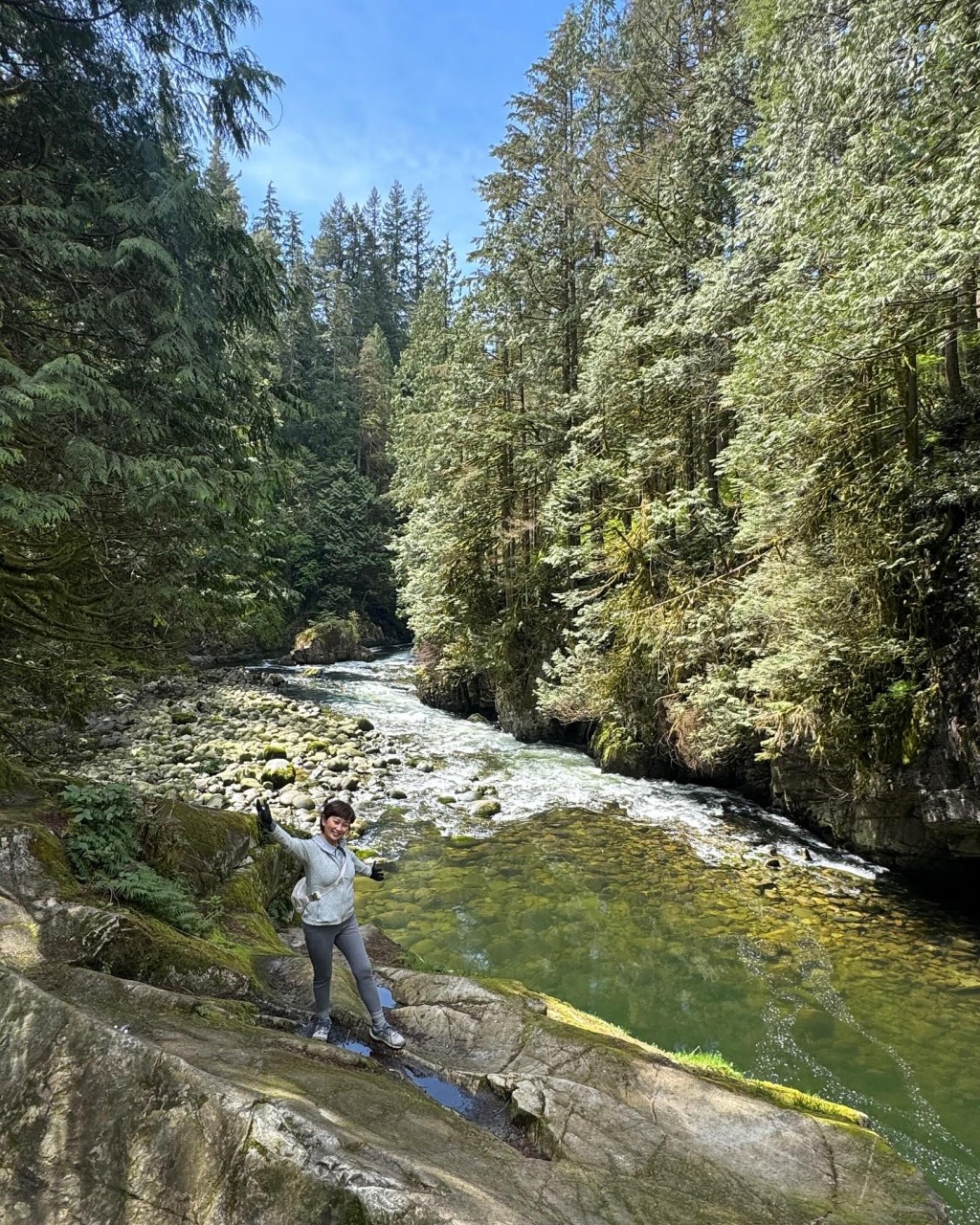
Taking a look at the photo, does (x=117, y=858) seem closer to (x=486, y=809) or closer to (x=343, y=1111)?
(x=343, y=1111)

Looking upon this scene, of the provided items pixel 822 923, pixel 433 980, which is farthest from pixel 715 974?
pixel 433 980

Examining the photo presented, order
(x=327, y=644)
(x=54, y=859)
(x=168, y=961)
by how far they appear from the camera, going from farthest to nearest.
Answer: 1. (x=327, y=644)
2. (x=54, y=859)
3. (x=168, y=961)

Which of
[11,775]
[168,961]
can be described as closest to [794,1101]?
[168,961]

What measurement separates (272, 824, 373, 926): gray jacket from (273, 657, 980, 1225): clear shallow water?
158 inches

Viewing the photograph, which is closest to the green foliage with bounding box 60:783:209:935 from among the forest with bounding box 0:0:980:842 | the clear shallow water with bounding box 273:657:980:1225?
the forest with bounding box 0:0:980:842

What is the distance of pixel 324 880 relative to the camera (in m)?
4.34

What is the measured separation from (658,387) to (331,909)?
11.9m

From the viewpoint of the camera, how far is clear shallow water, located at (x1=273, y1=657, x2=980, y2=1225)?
5.94 metres

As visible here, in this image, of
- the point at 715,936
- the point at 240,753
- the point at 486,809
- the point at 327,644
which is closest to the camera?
the point at 715,936

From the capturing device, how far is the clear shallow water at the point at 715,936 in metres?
5.94

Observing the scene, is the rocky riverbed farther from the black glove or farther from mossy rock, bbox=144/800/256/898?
the black glove

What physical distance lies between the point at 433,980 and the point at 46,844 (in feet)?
10.9

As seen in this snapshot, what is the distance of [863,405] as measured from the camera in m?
8.45

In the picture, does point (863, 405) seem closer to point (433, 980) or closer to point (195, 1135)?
point (433, 980)
